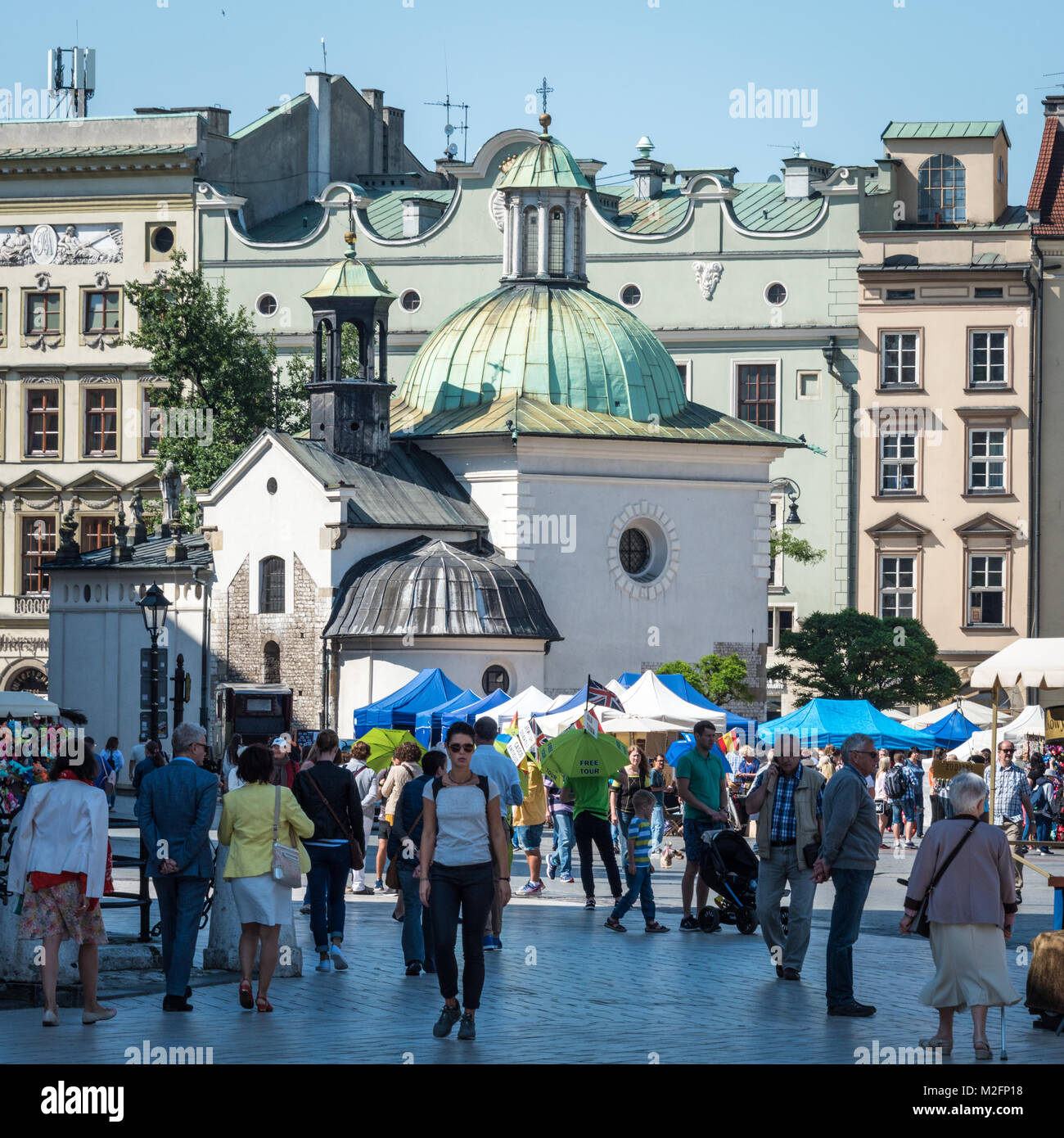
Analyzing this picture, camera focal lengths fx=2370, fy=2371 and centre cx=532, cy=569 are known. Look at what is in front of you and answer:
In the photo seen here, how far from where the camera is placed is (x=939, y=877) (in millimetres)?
13844

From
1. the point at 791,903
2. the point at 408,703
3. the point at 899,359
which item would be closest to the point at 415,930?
the point at 791,903

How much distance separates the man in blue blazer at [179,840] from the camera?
1538cm

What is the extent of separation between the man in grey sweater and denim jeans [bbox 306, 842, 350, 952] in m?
3.84

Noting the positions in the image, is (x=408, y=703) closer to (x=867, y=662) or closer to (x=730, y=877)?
(x=730, y=877)

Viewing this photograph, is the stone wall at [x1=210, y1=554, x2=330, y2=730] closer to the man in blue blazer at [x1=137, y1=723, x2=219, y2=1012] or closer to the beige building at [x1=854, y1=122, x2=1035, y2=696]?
the beige building at [x1=854, y1=122, x2=1035, y2=696]

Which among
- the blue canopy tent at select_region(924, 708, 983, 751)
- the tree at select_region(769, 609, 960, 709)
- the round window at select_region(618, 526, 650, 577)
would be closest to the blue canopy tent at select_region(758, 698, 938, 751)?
the blue canopy tent at select_region(924, 708, 983, 751)

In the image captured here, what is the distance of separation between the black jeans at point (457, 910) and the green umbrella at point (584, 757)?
743 cm

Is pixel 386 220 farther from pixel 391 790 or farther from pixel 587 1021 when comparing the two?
pixel 587 1021

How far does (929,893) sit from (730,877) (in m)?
6.87

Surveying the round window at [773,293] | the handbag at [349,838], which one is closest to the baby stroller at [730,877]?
the handbag at [349,838]

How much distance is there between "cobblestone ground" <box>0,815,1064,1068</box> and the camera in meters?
13.4

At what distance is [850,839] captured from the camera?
15922mm

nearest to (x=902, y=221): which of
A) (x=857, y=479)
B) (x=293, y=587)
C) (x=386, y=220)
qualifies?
(x=857, y=479)

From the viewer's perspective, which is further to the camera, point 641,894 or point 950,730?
point 950,730
